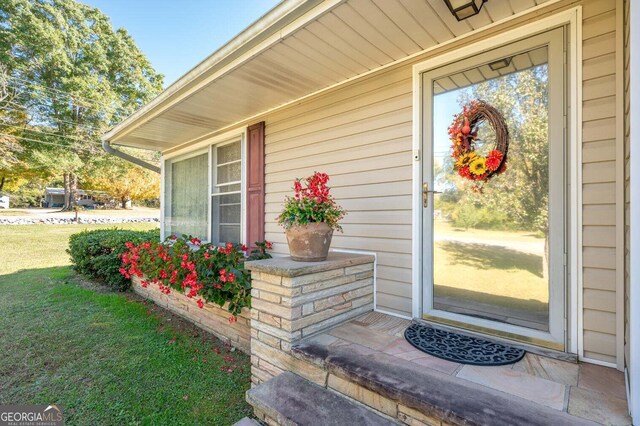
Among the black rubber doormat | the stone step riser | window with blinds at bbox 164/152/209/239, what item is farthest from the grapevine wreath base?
window with blinds at bbox 164/152/209/239

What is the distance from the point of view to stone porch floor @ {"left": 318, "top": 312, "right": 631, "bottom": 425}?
51.9 inches

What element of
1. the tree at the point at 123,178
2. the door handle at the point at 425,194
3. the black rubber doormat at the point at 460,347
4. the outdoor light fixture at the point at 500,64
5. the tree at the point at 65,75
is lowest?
the black rubber doormat at the point at 460,347

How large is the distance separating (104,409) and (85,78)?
18616mm

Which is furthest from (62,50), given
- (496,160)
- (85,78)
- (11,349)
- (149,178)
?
(496,160)

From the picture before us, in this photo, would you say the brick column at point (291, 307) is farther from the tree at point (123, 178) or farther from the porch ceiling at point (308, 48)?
the tree at point (123, 178)

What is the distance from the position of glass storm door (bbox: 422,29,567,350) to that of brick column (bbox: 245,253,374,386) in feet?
2.38

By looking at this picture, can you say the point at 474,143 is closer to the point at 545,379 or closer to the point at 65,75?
the point at 545,379

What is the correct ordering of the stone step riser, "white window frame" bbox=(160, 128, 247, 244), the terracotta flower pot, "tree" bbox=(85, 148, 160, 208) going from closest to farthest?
the stone step riser
the terracotta flower pot
"white window frame" bbox=(160, 128, 247, 244)
"tree" bbox=(85, 148, 160, 208)

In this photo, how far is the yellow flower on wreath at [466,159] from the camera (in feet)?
7.15

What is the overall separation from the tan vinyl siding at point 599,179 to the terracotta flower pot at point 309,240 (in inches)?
62.6

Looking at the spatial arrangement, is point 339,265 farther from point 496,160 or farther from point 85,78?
point 85,78

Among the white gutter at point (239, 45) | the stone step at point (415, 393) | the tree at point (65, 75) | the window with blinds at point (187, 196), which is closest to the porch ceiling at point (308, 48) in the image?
the white gutter at point (239, 45)

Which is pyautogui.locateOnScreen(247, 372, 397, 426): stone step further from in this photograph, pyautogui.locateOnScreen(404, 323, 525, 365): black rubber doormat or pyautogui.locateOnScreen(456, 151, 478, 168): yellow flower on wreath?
pyautogui.locateOnScreen(456, 151, 478, 168): yellow flower on wreath

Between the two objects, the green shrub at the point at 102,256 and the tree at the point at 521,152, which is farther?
the green shrub at the point at 102,256
